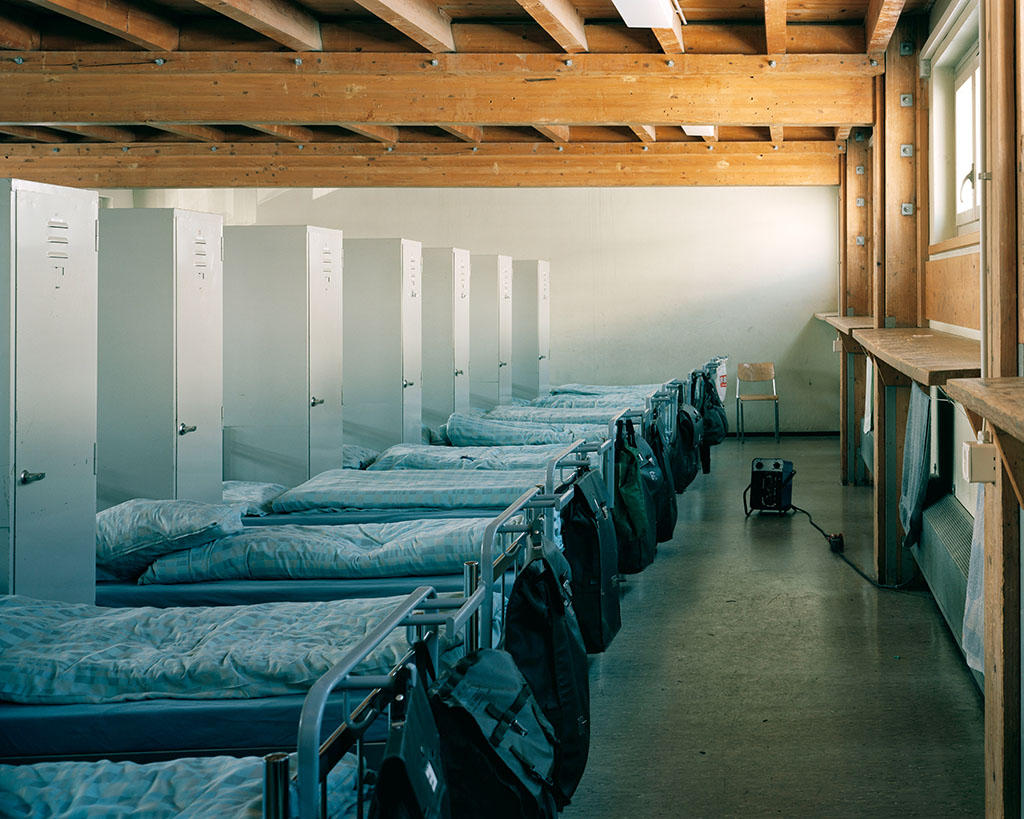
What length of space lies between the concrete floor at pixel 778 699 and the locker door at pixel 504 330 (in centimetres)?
381

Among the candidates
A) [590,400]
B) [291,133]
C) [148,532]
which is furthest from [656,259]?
[148,532]

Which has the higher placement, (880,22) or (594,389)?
(880,22)

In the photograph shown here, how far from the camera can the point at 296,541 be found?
15.3 ft

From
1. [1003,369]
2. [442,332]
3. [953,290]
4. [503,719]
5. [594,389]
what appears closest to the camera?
[503,719]

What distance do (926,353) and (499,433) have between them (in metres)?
4.40

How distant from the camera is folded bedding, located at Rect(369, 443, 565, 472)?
6918 millimetres

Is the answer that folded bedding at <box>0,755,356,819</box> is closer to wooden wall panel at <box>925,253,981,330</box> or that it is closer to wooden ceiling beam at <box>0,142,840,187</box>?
wooden wall panel at <box>925,253,981,330</box>

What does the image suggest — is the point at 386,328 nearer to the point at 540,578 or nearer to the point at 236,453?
the point at 236,453

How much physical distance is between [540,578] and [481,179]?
7.93m

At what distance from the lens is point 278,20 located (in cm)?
528

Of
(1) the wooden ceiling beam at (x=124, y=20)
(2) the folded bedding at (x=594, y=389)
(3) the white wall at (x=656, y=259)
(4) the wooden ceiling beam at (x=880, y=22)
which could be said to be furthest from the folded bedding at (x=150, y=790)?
(3) the white wall at (x=656, y=259)

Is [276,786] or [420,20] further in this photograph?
[420,20]

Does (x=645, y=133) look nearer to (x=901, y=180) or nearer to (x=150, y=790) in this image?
(x=901, y=180)

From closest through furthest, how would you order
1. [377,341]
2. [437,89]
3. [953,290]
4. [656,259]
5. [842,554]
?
1. [953,290]
2. [437,89]
3. [842,554]
4. [377,341]
5. [656,259]
